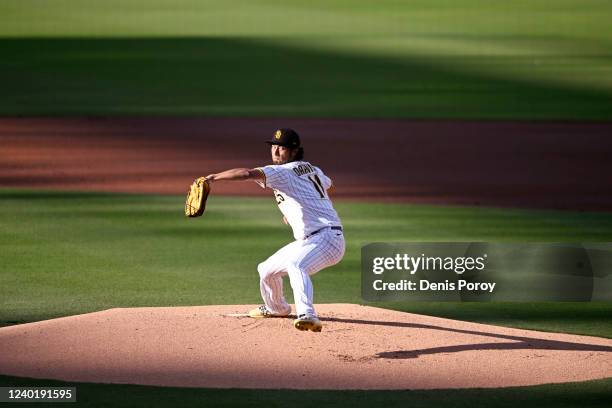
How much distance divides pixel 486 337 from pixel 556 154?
39.6 ft

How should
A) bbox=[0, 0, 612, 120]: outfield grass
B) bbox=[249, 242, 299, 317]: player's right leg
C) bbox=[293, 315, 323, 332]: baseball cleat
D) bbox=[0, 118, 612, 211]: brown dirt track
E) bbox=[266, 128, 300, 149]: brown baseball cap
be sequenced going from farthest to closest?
bbox=[0, 0, 612, 120]: outfield grass, bbox=[0, 118, 612, 211]: brown dirt track, bbox=[249, 242, 299, 317]: player's right leg, bbox=[266, 128, 300, 149]: brown baseball cap, bbox=[293, 315, 323, 332]: baseball cleat

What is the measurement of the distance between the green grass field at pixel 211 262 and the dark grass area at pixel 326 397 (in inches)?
0.4

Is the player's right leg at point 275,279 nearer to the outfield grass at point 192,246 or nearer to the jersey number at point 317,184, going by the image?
the jersey number at point 317,184

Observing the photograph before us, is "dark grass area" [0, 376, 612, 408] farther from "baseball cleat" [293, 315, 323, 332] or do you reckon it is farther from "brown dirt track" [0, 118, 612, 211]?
"brown dirt track" [0, 118, 612, 211]

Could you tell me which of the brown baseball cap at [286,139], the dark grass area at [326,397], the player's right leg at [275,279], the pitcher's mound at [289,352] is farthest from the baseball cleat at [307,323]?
the brown baseball cap at [286,139]

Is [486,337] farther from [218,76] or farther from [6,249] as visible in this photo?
[218,76]

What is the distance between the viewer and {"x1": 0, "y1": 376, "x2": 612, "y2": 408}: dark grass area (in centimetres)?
675

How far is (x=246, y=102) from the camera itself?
2669cm

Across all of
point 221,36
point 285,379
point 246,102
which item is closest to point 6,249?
point 285,379

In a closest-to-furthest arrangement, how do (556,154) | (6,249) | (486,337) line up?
(486,337) < (6,249) < (556,154)

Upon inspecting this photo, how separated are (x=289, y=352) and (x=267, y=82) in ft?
72.1

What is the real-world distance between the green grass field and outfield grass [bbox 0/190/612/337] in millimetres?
12

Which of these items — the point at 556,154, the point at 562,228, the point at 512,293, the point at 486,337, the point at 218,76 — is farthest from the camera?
the point at 218,76

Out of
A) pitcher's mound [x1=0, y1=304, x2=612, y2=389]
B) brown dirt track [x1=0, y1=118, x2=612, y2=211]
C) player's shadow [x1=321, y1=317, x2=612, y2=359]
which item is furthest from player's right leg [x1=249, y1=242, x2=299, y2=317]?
brown dirt track [x1=0, y1=118, x2=612, y2=211]
